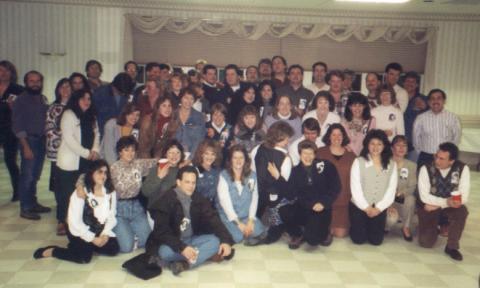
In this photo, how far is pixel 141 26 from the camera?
8.71 metres

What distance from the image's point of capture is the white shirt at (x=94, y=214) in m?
3.70

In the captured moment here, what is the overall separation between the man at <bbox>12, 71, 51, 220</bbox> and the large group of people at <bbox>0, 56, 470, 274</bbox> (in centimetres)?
1

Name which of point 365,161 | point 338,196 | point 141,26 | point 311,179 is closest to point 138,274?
point 311,179

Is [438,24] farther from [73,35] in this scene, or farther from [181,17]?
[73,35]

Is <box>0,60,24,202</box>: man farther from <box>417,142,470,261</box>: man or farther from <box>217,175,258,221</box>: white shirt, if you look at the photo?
<box>417,142,470,261</box>: man

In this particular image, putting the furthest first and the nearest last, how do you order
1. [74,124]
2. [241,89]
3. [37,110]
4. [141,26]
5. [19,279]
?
[141,26] → [241,89] → [37,110] → [74,124] → [19,279]

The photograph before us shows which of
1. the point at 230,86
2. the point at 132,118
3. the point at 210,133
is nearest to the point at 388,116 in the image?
the point at 230,86

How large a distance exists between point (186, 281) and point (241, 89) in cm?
247

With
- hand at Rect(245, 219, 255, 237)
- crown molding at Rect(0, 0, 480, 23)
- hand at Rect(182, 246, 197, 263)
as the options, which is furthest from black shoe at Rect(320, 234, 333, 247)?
crown molding at Rect(0, 0, 480, 23)

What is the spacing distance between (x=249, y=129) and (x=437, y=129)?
6.93 ft

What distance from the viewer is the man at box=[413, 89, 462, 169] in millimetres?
5074

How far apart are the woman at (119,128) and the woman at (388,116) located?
2646mm

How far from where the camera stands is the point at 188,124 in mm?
4746

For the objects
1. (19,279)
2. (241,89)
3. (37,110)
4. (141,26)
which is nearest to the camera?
(19,279)
